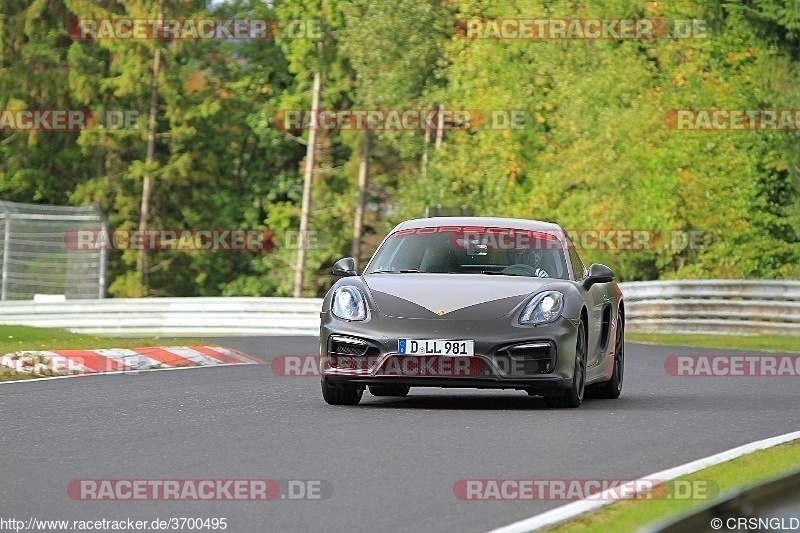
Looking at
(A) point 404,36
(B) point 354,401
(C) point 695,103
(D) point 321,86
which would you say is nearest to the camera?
(B) point 354,401

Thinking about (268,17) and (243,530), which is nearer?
(243,530)

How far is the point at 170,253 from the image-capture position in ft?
226

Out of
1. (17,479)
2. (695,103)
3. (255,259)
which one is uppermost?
(695,103)

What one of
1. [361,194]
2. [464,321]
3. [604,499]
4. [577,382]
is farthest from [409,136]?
[604,499]

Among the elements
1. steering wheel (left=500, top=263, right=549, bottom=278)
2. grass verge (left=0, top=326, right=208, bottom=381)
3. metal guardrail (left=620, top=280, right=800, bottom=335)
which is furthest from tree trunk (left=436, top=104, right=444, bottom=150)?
steering wheel (left=500, top=263, right=549, bottom=278)

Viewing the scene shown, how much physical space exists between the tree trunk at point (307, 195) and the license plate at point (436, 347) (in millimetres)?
53283

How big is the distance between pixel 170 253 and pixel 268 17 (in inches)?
395

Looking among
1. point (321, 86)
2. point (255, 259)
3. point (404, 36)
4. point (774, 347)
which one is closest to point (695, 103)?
point (774, 347)

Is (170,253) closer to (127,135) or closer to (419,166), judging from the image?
(127,135)

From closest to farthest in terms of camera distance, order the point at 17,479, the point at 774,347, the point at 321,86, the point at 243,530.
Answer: the point at 243,530
the point at 17,479
the point at 774,347
the point at 321,86

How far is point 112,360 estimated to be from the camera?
19.0m

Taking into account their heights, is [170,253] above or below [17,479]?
below

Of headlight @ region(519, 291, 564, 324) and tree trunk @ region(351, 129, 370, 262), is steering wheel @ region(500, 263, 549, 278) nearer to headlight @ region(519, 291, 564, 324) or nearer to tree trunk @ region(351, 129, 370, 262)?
headlight @ region(519, 291, 564, 324)

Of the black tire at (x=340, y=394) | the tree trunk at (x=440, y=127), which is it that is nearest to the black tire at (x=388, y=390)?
the black tire at (x=340, y=394)
